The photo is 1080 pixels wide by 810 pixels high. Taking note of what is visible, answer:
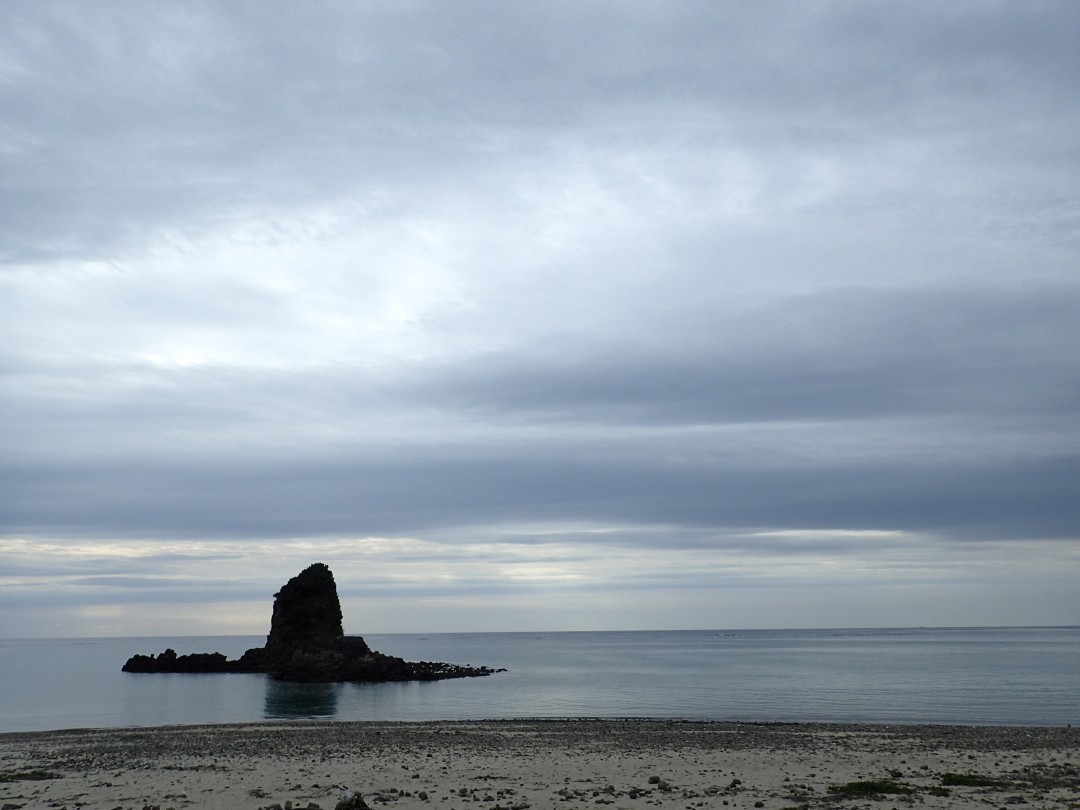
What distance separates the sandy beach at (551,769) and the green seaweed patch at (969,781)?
0.08 meters

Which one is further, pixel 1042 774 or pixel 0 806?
pixel 1042 774

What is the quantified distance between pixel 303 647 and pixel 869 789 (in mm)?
114647

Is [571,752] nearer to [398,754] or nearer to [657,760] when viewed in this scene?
[657,760]

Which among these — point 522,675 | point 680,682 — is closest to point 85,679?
point 522,675

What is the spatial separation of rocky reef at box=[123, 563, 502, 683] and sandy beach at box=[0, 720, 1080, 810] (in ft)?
256

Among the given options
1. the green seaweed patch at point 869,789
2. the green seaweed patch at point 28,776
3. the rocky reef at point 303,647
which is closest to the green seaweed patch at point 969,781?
the green seaweed patch at point 869,789

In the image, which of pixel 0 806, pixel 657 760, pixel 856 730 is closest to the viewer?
pixel 0 806

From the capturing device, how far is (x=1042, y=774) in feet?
79.9

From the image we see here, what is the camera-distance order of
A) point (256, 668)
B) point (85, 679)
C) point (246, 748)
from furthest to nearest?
point (256, 668) → point (85, 679) → point (246, 748)

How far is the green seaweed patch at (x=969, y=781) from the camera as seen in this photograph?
22.3 meters

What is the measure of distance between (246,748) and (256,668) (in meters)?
103

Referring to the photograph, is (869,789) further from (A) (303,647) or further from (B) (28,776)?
(A) (303,647)

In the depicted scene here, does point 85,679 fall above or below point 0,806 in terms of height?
below

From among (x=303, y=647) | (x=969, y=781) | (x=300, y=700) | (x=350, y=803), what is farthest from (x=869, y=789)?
(x=303, y=647)
